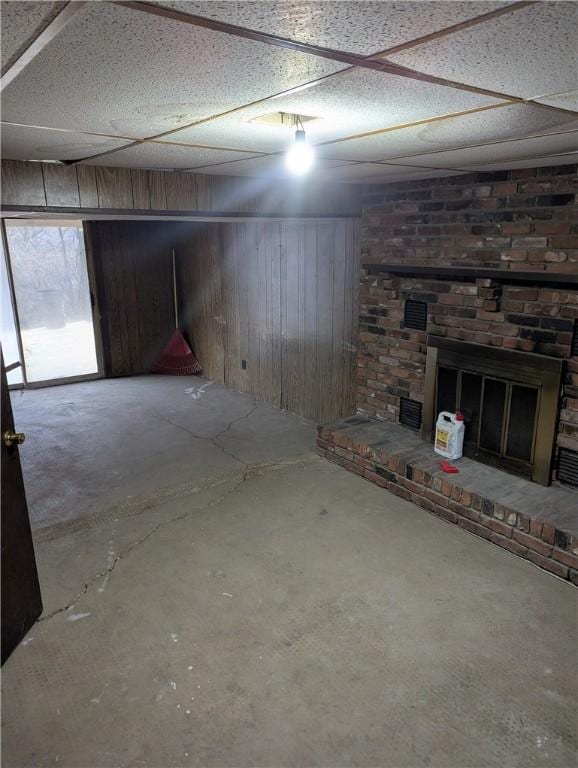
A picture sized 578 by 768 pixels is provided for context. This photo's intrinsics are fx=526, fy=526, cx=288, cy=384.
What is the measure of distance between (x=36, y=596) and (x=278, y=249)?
3622 mm

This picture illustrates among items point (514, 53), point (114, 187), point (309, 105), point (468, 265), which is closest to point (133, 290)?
point (114, 187)

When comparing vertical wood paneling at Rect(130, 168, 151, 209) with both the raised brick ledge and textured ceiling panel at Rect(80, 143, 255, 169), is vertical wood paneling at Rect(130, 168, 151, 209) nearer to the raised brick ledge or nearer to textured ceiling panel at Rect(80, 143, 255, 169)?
textured ceiling panel at Rect(80, 143, 255, 169)

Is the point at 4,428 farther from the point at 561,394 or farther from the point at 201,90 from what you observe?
the point at 561,394

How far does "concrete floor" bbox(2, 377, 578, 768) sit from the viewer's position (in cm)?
182

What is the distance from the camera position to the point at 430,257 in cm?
360

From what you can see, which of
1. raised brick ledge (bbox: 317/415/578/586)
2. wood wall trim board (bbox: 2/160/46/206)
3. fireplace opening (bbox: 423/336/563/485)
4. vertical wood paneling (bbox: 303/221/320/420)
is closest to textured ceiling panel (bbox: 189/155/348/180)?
wood wall trim board (bbox: 2/160/46/206)

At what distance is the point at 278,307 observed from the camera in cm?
515

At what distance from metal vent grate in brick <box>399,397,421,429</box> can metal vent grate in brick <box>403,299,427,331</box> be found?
0.55 meters

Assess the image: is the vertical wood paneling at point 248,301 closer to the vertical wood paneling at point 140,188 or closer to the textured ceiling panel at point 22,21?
the vertical wood paneling at point 140,188

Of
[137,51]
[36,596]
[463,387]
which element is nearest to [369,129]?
[137,51]

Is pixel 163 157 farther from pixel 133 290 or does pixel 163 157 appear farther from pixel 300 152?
pixel 133 290

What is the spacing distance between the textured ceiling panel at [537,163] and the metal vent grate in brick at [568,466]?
155 centimetres

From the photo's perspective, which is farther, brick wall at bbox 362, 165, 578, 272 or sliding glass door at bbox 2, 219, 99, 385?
sliding glass door at bbox 2, 219, 99, 385

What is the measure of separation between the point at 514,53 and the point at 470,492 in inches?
95.9
